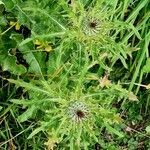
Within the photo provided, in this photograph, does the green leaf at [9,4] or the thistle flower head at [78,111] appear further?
the green leaf at [9,4]

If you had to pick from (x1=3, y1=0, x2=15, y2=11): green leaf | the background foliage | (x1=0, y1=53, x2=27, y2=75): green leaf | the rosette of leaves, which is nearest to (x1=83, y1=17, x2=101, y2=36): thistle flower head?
Answer: the background foliage

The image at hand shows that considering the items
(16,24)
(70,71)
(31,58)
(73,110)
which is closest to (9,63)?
(31,58)

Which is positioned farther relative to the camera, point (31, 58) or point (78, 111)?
point (31, 58)

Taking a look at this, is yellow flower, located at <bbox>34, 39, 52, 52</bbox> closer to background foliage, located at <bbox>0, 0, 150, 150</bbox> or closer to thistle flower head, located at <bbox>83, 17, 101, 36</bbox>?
background foliage, located at <bbox>0, 0, 150, 150</bbox>

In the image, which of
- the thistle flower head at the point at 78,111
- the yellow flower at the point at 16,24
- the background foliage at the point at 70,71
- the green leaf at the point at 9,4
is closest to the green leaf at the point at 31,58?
the background foliage at the point at 70,71

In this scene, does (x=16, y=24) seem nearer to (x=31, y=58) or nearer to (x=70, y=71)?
(x=31, y=58)

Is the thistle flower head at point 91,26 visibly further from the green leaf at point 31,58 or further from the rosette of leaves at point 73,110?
the green leaf at point 31,58

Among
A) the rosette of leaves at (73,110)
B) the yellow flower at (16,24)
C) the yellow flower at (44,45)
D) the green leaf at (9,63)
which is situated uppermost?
the yellow flower at (16,24)
